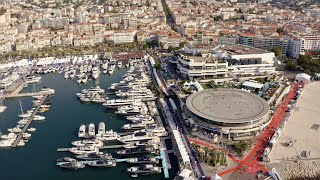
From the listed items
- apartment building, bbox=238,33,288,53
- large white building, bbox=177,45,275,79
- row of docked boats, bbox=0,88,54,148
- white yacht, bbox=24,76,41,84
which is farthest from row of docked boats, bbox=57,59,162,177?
apartment building, bbox=238,33,288,53

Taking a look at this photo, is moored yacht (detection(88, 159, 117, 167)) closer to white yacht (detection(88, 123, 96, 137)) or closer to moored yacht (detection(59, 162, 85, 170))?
moored yacht (detection(59, 162, 85, 170))

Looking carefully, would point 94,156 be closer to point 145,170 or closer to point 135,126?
point 145,170

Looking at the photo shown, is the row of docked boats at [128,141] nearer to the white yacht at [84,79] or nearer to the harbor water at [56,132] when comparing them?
the harbor water at [56,132]

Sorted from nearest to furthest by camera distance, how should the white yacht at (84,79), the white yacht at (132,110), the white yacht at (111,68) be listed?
the white yacht at (132,110), the white yacht at (84,79), the white yacht at (111,68)

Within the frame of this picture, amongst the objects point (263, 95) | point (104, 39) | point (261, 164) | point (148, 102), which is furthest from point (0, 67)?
point (261, 164)

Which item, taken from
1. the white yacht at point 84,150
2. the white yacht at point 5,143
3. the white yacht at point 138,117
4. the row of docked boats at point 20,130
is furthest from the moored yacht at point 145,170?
the white yacht at point 5,143

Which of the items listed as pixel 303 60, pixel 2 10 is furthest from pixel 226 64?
pixel 2 10
